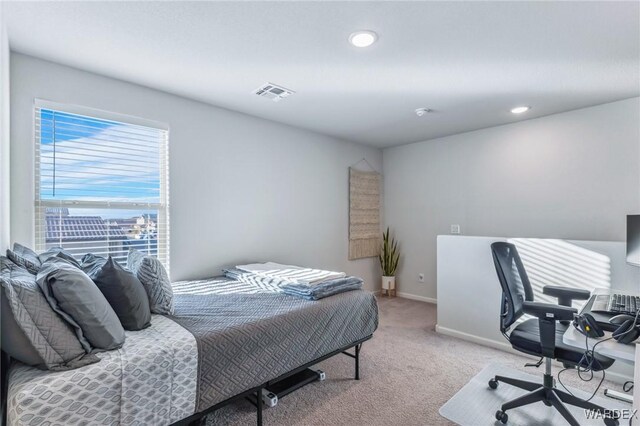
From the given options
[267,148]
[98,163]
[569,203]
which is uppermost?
[267,148]

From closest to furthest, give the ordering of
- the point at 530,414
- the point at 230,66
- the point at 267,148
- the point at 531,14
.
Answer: the point at 531,14 → the point at 530,414 → the point at 230,66 → the point at 267,148

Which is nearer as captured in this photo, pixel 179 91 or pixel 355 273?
pixel 179 91

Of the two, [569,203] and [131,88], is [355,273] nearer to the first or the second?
[569,203]

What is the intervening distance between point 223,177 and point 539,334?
2847 millimetres

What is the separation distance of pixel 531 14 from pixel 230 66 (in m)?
1.92

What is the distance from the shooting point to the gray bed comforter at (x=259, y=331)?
5.10 ft

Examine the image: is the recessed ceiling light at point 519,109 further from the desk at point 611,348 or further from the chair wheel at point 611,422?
the chair wheel at point 611,422

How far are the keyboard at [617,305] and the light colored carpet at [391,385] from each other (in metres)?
0.89

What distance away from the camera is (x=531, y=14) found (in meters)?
1.67

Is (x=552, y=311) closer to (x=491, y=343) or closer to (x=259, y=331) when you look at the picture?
Answer: (x=491, y=343)

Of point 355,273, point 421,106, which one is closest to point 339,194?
point 355,273

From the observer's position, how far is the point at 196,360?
1463mm

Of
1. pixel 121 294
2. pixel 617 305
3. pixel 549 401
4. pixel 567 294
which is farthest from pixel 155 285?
pixel 567 294

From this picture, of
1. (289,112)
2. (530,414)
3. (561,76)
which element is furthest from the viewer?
(289,112)
